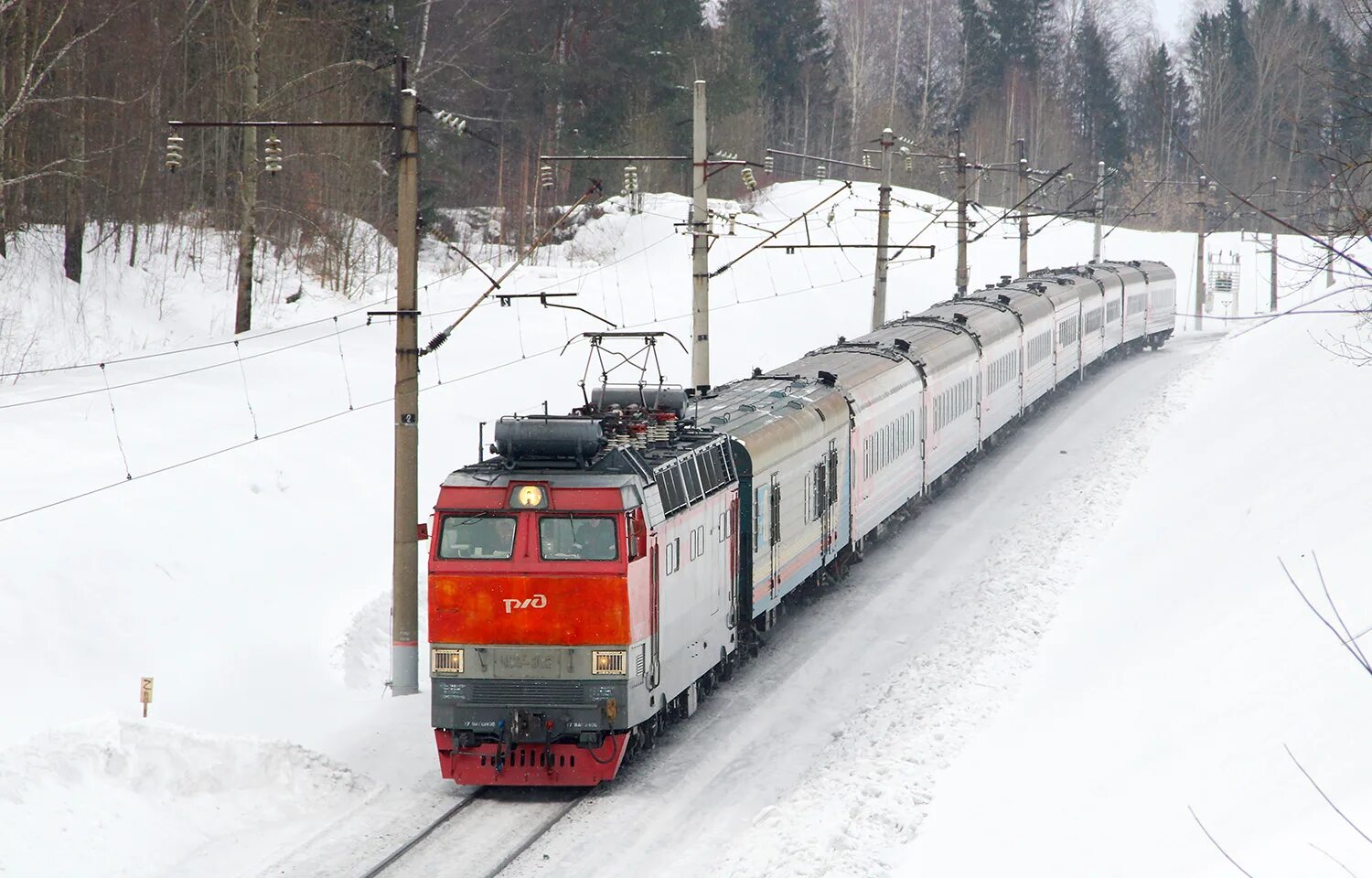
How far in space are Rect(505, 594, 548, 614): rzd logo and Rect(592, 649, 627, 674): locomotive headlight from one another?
2.28 ft

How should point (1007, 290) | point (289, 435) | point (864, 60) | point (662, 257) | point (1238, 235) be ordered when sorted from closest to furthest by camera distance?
point (289, 435) < point (1007, 290) < point (662, 257) < point (1238, 235) < point (864, 60)

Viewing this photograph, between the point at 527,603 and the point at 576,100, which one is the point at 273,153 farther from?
the point at 576,100

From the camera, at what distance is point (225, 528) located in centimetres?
2280

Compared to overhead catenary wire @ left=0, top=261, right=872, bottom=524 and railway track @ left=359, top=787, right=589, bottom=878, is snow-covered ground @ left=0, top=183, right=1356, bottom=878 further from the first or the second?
railway track @ left=359, top=787, right=589, bottom=878

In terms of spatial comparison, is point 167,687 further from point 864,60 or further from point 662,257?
point 864,60

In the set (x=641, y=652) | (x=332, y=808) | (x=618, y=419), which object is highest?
(x=618, y=419)

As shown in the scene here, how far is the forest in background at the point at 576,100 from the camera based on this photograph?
3675cm

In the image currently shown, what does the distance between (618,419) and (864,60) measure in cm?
10902

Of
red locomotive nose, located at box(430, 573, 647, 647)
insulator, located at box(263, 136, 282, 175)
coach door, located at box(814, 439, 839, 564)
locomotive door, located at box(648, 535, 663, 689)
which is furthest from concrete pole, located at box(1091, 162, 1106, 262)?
red locomotive nose, located at box(430, 573, 647, 647)

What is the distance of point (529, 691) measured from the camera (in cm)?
1534

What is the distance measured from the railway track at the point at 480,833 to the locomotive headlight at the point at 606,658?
4.58 feet

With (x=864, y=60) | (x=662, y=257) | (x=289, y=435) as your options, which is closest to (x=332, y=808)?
(x=289, y=435)

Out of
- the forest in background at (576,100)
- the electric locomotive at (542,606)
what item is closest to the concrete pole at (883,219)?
the forest in background at (576,100)

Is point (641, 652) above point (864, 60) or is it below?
below
